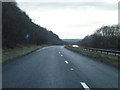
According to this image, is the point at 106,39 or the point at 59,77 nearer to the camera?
the point at 59,77

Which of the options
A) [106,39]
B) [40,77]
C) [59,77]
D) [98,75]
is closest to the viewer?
[40,77]

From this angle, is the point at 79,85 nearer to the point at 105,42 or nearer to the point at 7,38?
the point at 7,38

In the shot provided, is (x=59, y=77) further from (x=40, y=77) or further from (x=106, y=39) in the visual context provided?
(x=106, y=39)

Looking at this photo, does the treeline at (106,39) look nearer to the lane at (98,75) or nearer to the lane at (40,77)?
the lane at (98,75)

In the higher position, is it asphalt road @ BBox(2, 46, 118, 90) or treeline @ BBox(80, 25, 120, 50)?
treeline @ BBox(80, 25, 120, 50)

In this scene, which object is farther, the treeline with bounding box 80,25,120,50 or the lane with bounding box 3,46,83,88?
the treeline with bounding box 80,25,120,50

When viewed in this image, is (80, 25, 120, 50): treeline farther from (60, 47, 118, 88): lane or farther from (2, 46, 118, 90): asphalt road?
(2, 46, 118, 90): asphalt road

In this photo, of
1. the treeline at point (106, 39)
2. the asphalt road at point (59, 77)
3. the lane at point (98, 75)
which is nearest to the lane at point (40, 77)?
the asphalt road at point (59, 77)

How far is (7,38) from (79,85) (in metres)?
33.5

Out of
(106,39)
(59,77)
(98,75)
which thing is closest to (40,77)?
(59,77)

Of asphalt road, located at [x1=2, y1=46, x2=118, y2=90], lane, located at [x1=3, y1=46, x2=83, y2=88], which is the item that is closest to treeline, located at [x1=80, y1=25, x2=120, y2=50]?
asphalt road, located at [x1=2, y1=46, x2=118, y2=90]

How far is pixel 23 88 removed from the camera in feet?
24.6

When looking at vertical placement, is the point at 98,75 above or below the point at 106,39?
below

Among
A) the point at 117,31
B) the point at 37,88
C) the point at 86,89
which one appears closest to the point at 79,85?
the point at 86,89
